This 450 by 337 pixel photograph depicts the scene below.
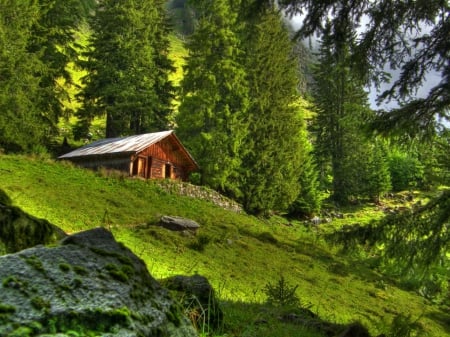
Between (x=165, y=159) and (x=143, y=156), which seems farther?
(x=165, y=159)

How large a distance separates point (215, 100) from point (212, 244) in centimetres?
1760

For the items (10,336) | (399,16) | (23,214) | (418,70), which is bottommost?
(10,336)

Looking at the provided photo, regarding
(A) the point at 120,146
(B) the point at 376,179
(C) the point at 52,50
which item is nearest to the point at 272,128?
(A) the point at 120,146

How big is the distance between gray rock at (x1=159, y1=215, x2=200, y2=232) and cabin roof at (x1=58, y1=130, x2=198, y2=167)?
33.7ft

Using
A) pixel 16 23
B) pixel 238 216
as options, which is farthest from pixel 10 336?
pixel 16 23

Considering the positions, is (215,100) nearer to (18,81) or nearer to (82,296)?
(18,81)

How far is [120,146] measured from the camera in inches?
1275

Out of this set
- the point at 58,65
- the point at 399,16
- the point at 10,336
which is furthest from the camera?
the point at 58,65

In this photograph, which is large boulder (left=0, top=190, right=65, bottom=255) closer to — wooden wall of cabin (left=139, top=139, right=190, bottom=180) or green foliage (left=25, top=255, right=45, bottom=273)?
green foliage (left=25, top=255, right=45, bottom=273)

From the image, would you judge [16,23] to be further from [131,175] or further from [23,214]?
[23,214]

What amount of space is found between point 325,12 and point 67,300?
8411 millimetres

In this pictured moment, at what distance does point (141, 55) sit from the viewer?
1567 inches

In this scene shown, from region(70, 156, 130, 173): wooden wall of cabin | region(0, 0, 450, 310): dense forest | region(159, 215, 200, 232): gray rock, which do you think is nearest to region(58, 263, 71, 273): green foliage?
region(159, 215, 200, 232): gray rock

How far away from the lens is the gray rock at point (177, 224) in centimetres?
2081
